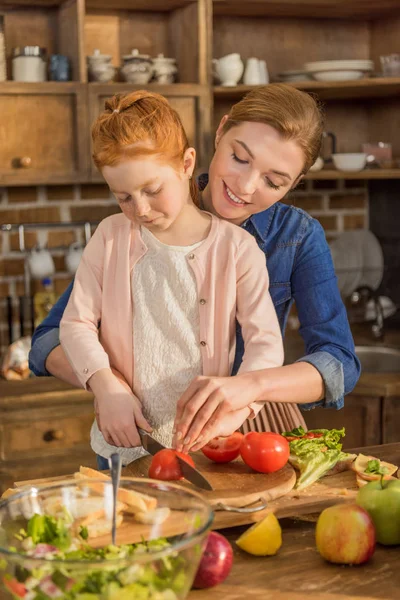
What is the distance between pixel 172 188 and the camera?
60.3 inches

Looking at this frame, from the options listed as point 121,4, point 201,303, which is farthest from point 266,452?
point 121,4

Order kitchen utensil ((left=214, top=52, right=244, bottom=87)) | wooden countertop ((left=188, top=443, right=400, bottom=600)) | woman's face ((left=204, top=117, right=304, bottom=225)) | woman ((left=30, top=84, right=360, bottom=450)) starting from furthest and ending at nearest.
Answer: kitchen utensil ((left=214, top=52, right=244, bottom=87)), woman's face ((left=204, top=117, right=304, bottom=225)), woman ((left=30, top=84, right=360, bottom=450)), wooden countertop ((left=188, top=443, right=400, bottom=600))

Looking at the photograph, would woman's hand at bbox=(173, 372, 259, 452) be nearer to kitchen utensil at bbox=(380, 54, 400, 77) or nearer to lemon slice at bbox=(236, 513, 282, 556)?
lemon slice at bbox=(236, 513, 282, 556)

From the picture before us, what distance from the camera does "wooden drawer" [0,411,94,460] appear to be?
2.92 m

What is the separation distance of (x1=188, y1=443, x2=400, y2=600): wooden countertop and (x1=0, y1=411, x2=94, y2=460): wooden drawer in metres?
1.72

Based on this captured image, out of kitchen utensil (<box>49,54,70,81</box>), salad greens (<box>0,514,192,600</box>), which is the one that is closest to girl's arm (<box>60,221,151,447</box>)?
salad greens (<box>0,514,192,600</box>)

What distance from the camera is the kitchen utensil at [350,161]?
131 inches

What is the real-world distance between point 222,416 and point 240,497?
155mm

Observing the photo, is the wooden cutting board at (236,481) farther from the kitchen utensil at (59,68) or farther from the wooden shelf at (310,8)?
the wooden shelf at (310,8)

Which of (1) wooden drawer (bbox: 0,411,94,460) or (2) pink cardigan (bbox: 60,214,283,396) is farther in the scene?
(1) wooden drawer (bbox: 0,411,94,460)

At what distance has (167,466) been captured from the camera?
56.4 inches

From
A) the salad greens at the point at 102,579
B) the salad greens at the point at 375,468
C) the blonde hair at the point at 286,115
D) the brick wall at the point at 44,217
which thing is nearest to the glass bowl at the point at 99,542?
the salad greens at the point at 102,579

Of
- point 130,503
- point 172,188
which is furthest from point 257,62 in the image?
point 130,503

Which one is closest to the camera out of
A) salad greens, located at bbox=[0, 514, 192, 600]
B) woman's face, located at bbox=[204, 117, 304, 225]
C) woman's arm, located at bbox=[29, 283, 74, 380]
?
salad greens, located at bbox=[0, 514, 192, 600]
